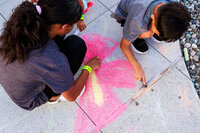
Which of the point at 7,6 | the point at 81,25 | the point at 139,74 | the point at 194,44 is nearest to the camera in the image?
the point at 139,74

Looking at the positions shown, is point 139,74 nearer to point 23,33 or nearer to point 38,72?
point 38,72

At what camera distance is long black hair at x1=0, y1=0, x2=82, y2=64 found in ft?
3.49

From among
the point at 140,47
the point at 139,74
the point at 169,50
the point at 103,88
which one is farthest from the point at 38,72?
the point at 169,50

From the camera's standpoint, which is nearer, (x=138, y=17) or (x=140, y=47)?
(x=138, y=17)

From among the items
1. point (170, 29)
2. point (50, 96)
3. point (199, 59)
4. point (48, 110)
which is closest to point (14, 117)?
point (48, 110)

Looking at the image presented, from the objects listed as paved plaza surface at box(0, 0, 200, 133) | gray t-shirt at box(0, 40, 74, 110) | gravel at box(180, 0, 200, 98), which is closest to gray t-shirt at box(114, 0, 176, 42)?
paved plaza surface at box(0, 0, 200, 133)

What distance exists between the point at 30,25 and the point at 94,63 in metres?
1.02

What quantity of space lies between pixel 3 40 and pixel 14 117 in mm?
1082

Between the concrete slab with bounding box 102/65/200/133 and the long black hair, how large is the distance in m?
1.21

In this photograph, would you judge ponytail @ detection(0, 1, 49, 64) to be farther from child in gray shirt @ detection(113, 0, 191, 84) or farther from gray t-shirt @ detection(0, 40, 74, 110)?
child in gray shirt @ detection(113, 0, 191, 84)

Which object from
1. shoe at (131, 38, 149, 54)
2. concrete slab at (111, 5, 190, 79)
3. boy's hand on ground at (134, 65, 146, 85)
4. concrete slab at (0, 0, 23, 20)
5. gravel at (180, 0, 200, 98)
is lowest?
gravel at (180, 0, 200, 98)

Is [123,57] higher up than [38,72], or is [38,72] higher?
[38,72]

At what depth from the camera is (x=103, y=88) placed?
2031 millimetres

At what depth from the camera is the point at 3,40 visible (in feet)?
3.80
